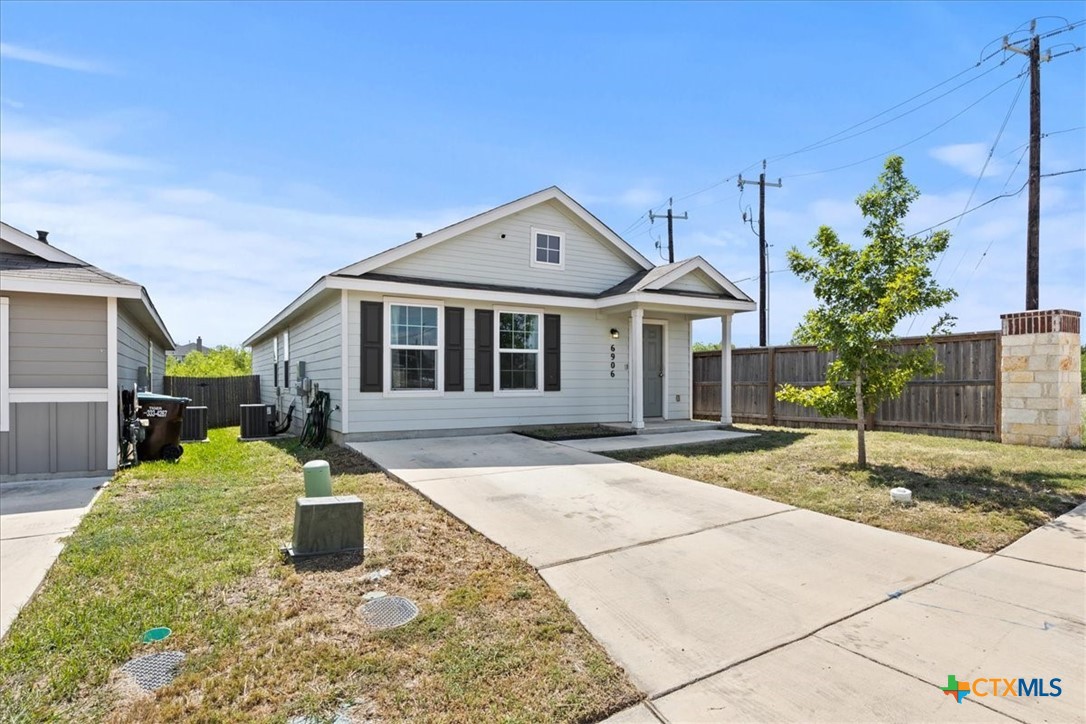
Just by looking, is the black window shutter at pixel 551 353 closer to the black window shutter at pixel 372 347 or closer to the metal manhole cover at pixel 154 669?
the black window shutter at pixel 372 347

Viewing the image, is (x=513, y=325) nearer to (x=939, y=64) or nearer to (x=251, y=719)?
(x=251, y=719)

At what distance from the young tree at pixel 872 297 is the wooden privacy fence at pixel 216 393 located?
47.2 feet

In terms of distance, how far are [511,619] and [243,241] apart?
1639cm

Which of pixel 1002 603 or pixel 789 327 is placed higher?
pixel 789 327

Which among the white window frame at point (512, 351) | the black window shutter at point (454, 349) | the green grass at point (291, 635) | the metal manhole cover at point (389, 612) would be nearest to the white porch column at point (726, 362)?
the white window frame at point (512, 351)

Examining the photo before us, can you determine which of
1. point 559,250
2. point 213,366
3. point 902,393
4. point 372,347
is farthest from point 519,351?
point 213,366

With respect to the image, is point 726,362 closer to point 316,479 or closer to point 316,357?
point 316,357

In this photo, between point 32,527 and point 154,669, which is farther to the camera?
point 32,527

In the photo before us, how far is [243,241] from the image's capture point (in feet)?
52.6

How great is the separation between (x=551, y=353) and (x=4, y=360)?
789 centimetres

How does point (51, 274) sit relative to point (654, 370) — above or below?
above

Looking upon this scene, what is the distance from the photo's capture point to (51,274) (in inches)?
267

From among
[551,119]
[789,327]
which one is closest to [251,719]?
[789,327]

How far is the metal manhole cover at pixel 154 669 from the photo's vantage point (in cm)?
238
